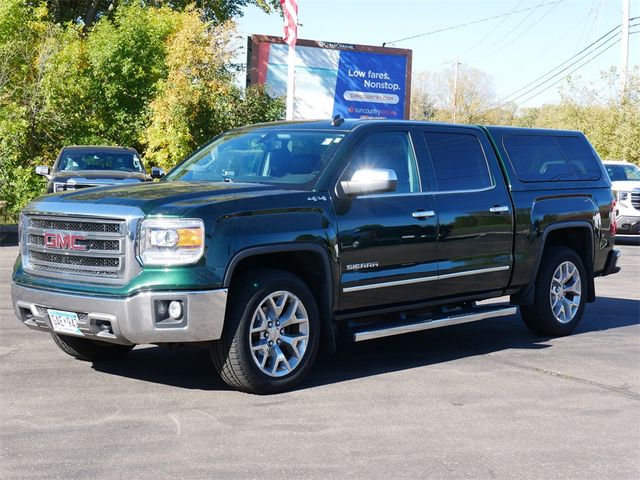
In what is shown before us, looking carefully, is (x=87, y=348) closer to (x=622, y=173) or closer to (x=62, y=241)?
(x=62, y=241)

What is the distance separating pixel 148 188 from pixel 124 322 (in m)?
1.24

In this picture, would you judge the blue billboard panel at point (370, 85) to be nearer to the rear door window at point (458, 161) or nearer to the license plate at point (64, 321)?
the rear door window at point (458, 161)

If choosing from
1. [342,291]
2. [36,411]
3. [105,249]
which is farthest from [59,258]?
[342,291]

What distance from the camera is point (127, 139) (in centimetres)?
2800

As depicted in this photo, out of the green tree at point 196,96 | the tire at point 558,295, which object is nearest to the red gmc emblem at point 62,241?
the tire at point 558,295

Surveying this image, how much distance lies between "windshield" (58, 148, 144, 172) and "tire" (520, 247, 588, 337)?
11940mm

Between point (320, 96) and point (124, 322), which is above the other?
point (320, 96)

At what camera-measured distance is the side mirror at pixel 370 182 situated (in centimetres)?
734

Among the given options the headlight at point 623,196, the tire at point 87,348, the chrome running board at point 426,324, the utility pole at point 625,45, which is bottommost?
the tire at point 87,348

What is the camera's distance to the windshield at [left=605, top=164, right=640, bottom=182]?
80.2 ft

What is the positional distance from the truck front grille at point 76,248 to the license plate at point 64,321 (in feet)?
0.83

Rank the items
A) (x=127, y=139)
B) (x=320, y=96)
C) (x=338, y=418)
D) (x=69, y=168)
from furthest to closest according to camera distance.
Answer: (x=320, y=96), (x=127, y=139), (x=69, y=168), (x=338, y=418)

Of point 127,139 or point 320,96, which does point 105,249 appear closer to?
point 127,139

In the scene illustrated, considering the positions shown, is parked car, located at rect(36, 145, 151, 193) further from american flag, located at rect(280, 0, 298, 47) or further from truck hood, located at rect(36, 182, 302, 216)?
truck hood, located at rect(36, 182, 302, 216)
